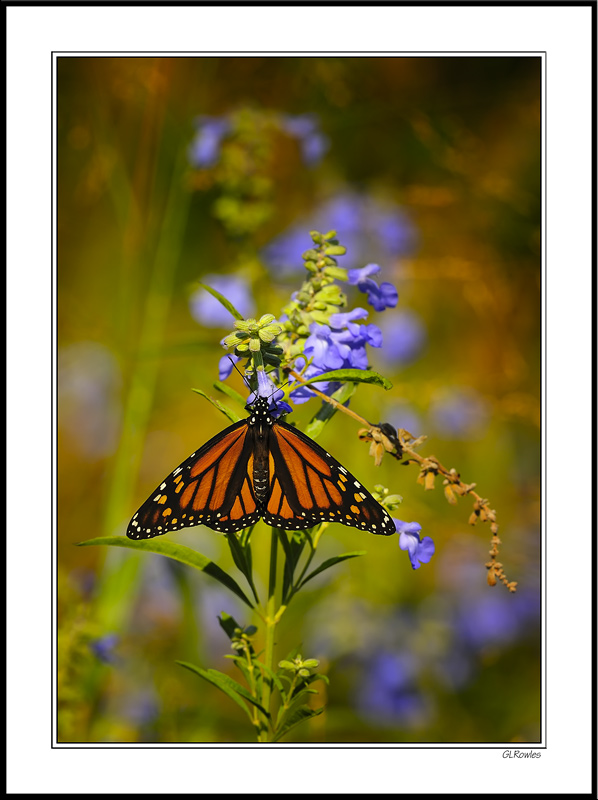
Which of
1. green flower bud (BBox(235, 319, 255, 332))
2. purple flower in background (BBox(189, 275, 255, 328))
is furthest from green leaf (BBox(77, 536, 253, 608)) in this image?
purple flower in background (BBox(189, 275, 255, 328))

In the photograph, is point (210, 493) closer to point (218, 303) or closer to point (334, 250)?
point (334, 250)

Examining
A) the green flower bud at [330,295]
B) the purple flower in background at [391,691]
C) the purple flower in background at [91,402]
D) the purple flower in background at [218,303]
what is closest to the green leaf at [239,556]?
the green flower bud at [330,295]

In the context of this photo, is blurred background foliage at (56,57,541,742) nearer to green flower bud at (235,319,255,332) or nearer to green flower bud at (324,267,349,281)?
green flower bud at (324,267,349,281)

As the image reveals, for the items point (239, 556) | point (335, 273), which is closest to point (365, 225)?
point (335, 273)

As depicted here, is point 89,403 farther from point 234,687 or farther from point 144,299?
point 234,687

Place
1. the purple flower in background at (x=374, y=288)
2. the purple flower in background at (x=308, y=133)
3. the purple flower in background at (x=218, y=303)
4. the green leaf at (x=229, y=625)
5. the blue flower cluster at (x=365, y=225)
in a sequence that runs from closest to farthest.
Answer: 1. the green leaf at (x=229, y=625)
2. the purple flower in background at (x=374, y=288)
3. the purple flower in background at (x=218, y=303)
4. the purple flower in background at (x=308, y=133)
5. the blue flower cluster at (x=365, y=225)

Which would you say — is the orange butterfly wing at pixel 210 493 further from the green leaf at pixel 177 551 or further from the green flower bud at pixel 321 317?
the green flower bud at pixel 321 317
